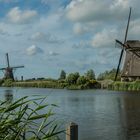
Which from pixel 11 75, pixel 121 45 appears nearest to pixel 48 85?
pixel 11 75

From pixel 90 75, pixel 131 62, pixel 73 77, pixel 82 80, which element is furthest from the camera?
pixel 90 75

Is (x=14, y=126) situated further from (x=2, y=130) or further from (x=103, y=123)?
(x=103, y=123)

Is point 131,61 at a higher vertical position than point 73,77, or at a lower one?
higher

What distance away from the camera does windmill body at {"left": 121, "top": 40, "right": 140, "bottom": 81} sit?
5644 centimetres

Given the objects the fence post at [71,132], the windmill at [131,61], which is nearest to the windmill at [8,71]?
the windmill at [131,61]

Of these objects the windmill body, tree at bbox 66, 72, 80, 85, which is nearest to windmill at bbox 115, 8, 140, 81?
the windmill body

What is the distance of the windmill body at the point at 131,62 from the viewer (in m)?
56.4

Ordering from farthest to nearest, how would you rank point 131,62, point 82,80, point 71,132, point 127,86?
point 82,80, point 131,62, point 127,86, point 71,132

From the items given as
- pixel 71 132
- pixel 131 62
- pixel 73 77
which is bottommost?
pixel 71 132

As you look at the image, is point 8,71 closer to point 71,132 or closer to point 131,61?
point 131,61

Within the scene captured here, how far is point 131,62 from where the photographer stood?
191ft

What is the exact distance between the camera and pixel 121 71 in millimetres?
60156

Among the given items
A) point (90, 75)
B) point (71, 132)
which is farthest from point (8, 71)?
point (71, 132)

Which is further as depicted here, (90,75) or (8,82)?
(8,82)
